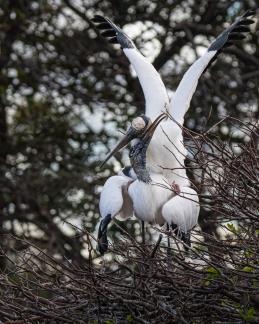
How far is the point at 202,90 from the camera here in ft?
25.9

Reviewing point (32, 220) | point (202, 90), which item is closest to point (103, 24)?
point (202, 90)

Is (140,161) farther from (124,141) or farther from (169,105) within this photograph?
(169,105)

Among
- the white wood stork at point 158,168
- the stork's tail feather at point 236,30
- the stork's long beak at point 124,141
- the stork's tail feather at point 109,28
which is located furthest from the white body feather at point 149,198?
the stork's tail feather at point 109,28

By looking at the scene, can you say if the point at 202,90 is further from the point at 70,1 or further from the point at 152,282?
the point at 152,282

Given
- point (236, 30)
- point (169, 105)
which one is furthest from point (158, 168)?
point (236, 30)

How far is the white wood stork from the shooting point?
551cm

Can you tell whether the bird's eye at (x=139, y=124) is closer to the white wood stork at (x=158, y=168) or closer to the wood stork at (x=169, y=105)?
the white wood stork at (x=158, y=168)

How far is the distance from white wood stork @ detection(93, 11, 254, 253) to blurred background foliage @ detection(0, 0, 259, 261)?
1.83m

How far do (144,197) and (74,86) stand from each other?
9.45 feet

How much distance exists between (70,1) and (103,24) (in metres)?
1.91

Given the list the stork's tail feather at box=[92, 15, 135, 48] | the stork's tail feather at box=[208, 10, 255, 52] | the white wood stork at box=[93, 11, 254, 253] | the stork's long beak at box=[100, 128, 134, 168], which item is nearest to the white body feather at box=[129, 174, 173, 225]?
the white wood stork at box=[93, 11, 254, 253]

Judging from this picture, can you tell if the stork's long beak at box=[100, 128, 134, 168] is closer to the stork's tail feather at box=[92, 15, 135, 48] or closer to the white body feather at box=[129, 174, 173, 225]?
the white body feather at box=[129, 174, 173, 225]

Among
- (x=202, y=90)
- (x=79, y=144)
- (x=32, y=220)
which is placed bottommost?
(x=32, y=220)

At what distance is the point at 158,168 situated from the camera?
228 inches
